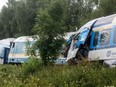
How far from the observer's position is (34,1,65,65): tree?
1694 centimetres

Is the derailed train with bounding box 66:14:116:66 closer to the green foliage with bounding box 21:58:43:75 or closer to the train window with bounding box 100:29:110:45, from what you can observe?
the train window with bounding box 100:29:110:45

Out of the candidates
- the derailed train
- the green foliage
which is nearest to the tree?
the green foliage

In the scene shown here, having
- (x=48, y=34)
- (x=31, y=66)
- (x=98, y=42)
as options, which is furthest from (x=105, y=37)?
(x=31, y=66)

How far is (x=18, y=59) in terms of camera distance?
32.6 m

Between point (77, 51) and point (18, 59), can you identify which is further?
point (18, 59)

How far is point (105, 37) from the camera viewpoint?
15.4 metres

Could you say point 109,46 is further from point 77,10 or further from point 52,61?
point 77,10

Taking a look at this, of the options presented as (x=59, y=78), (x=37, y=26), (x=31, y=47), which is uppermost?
(x=37, y=26)

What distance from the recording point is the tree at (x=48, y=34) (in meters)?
16.9

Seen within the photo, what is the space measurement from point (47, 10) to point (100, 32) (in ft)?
10.2

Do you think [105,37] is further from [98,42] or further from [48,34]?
[48,34]

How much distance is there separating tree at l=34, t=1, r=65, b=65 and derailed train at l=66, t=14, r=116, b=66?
882 millimetres

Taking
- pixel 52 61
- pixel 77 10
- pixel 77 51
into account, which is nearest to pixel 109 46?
pixel 77 51

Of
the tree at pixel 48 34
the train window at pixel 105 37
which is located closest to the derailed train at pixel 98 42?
the train window at pixel 105 37
